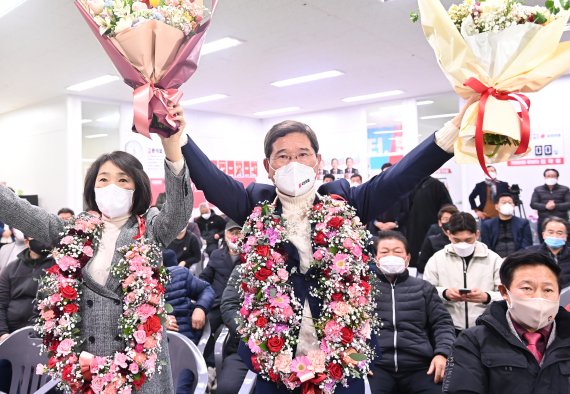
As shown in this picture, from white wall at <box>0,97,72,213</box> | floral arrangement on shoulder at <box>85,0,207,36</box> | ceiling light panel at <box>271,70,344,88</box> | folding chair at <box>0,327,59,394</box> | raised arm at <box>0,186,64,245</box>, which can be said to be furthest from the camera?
white wall at <box>0,97,72,213</box>

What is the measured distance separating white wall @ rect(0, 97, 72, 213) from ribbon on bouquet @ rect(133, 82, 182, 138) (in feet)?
33.7

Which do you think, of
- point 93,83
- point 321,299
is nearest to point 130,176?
point 321,299

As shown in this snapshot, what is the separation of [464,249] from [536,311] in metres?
1.49

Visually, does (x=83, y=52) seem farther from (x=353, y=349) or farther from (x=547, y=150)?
(x=547, y=150)

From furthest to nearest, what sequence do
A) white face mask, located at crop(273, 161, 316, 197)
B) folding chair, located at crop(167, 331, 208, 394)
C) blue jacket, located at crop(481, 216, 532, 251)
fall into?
1. blue jacket, located at crop(481, 216, 532, 251)
2. folding chair, located at crop(167, 331, 208, 394)
3. white face mask, located at crop(273, 161, 316, 197)

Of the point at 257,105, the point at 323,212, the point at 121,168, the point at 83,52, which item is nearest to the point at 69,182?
the point at 83,52

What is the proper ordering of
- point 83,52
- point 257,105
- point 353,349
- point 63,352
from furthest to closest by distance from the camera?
point 257,105, point 83,52, point 63,352, point 353,349

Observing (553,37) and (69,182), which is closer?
(553,37)

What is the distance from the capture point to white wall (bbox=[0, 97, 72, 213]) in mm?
10758

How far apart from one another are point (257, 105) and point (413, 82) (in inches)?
171

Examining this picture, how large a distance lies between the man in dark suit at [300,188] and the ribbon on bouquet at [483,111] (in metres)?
0.18

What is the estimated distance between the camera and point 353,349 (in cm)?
155

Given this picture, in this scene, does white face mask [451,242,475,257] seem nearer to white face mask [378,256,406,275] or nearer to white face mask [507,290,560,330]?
white face mask [378,256,406,275]

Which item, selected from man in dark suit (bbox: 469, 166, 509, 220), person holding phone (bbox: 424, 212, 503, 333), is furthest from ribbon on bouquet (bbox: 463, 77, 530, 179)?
man in dark suit (bbox: 469, 166, 509, 220)
